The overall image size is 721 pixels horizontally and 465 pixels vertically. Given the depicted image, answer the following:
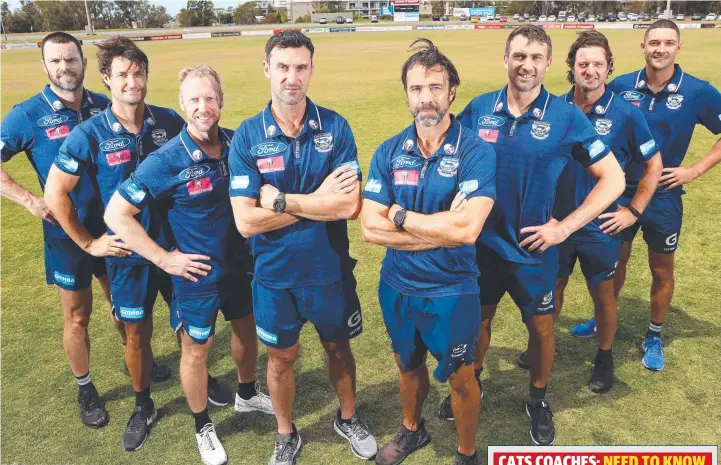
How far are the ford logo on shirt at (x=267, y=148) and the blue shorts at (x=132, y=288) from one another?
1.39 meters

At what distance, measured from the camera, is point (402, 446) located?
4070mm

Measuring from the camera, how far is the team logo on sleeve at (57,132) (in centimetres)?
447

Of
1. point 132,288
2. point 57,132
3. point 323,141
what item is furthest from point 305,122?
point 57,132

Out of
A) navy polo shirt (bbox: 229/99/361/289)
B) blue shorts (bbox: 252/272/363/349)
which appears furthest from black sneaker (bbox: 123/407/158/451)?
navy polo shirt (bbox: 229/99/361/289)

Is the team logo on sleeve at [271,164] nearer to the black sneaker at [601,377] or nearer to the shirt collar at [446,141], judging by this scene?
the shirt collar at [446,141]

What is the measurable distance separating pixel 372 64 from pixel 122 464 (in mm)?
25881

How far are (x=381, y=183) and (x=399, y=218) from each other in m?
0.30

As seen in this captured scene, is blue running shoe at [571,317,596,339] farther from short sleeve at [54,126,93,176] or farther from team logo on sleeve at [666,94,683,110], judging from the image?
short sleeve at [54,126,93,176]

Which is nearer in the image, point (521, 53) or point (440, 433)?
point (521, 53)

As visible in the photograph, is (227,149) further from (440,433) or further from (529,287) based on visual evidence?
(440,433)

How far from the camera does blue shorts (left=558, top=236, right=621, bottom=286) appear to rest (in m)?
4.43

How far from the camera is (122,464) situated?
4.10m

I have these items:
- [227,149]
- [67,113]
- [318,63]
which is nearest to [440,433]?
[227,149]

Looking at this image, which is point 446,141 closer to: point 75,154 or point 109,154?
point 109,154
